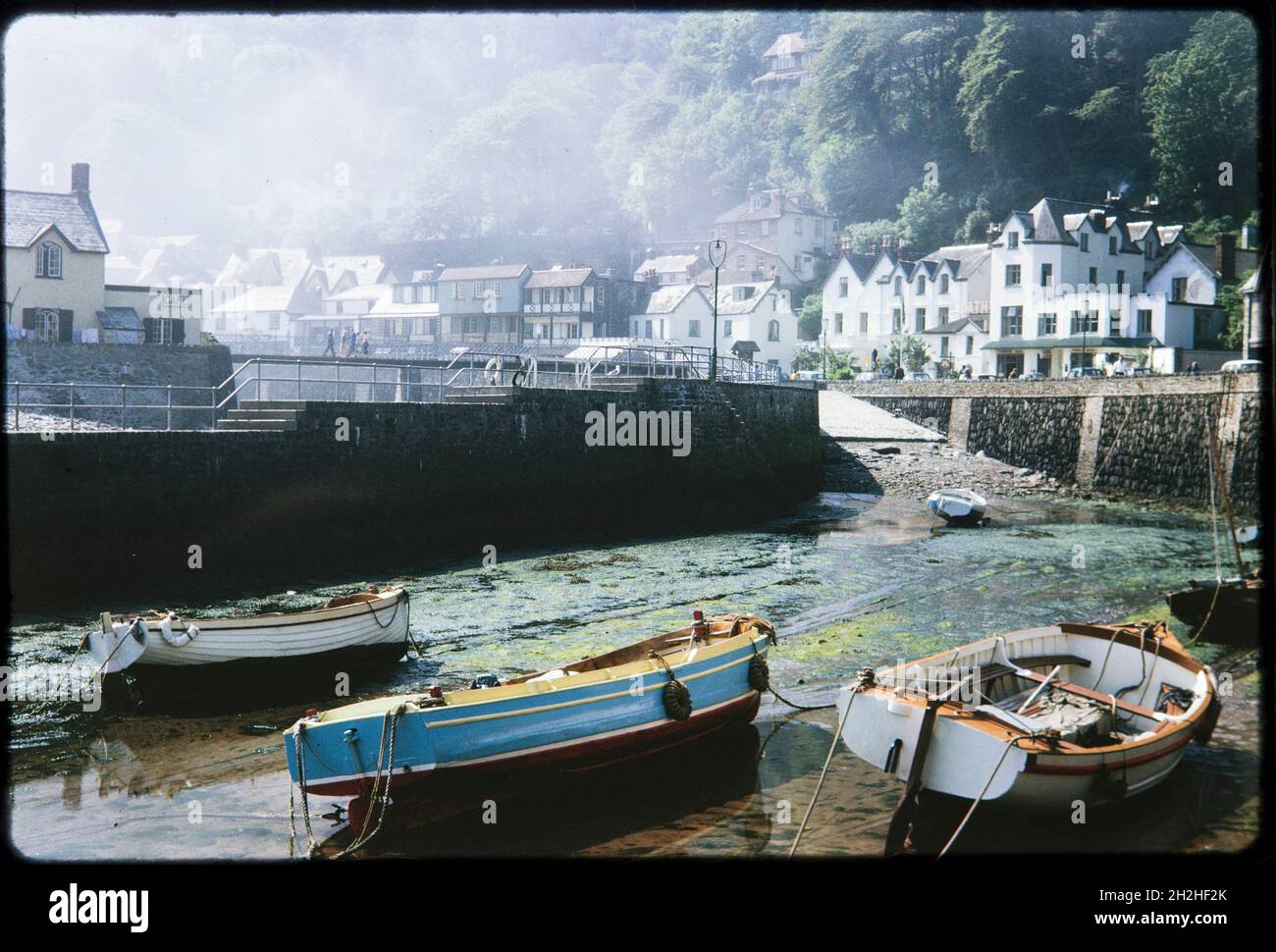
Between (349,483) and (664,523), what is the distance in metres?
8.59

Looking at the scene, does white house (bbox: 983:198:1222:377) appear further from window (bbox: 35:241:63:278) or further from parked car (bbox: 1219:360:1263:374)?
window (bbox: 35:241:63:278)

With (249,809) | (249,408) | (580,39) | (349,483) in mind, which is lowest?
(249,809)

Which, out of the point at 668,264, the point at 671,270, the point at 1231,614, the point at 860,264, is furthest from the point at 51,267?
the point at 668,264

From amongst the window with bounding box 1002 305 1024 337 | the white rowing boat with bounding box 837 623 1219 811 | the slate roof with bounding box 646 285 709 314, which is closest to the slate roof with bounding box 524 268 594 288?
the slate roof with bounding box 646 285 709 314

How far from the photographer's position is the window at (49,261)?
37938 millimetres

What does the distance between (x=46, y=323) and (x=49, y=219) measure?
396 centimetres

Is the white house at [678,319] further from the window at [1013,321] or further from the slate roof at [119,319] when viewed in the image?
the slate roof at [119,319]

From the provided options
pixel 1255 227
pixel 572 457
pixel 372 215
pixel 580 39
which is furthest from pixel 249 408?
pixel 580 39

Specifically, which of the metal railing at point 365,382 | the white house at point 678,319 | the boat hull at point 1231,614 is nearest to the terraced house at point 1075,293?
the white house at point 678,319

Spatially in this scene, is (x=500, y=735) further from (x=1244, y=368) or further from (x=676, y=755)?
(x=1244, y=368)

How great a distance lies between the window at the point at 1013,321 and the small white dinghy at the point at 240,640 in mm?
47323
